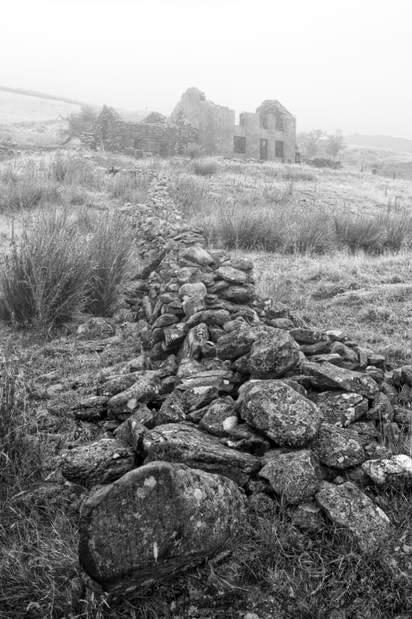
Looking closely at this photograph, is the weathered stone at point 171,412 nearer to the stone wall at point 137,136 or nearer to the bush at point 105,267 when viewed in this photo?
the bush at point 105,267

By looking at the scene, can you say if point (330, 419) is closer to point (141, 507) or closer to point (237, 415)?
point (237, 415)

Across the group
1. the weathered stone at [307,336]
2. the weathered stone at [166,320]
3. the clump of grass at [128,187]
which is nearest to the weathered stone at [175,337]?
the weathered stone at [166,320]

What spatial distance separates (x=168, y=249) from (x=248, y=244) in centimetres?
259

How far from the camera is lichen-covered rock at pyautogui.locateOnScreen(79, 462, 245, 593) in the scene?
1293mm

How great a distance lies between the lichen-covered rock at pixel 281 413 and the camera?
6.06 feet

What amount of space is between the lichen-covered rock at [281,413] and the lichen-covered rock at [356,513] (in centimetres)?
23

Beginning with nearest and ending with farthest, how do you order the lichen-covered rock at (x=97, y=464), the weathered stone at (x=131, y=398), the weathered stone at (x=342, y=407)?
the lichen-covered rock at (x=97, y=464) < the weathered stone at (x=342, y=407) < the weathered stone at (x=131, y=398)

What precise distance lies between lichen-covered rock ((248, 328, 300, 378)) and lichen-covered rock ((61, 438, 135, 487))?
74 cm

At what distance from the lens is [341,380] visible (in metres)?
2.17

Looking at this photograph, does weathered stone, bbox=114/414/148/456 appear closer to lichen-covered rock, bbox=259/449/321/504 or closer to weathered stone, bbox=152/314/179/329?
lichen-covered rock, bbox=259/449/321/504

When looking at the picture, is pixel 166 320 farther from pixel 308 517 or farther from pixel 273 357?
pixel 308 517

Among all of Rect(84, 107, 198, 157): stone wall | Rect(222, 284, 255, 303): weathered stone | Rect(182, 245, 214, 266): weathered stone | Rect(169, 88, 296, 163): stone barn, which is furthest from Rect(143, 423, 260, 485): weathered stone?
Rect(169, 88, 296, 163): stone barn

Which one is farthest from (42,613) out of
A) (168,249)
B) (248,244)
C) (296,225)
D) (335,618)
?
(296,225)

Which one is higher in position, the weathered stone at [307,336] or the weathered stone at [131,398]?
the weathered stone at [307,336]
